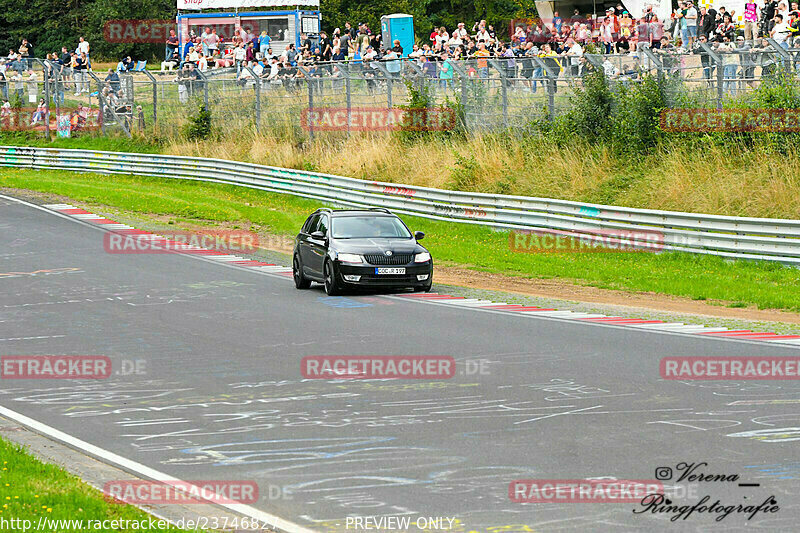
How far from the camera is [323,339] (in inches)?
587

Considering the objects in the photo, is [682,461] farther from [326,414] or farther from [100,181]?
[100,181]

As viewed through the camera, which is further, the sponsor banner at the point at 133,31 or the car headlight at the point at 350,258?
the sponsor banner at the point at 133,31

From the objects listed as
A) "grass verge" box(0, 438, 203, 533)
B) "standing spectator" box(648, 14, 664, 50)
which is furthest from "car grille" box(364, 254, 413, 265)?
"standing spectator" box(648, 14, 664, 50)

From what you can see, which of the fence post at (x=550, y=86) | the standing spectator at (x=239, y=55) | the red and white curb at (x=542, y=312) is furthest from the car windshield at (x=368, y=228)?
the standing spectator at (x=239, y=55)

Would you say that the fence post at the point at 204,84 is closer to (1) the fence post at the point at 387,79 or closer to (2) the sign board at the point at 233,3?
(2) the sign board at the point at 233,3

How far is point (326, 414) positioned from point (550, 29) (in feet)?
84.4

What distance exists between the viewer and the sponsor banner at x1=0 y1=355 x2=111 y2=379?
42.7 ft

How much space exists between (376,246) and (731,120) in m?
9.78

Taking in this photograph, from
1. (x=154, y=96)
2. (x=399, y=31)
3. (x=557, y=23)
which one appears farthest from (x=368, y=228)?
(x=399, y=31)

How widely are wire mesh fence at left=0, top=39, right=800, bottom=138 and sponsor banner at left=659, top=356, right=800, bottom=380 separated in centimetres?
1262

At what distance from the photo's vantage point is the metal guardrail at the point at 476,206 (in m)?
21.0

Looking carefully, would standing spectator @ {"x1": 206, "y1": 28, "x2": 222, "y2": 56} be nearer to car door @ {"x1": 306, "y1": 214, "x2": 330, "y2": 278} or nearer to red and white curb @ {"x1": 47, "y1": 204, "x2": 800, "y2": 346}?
red and white curb @ {"x1": 47, "y1": 204, "x2": 800, "y2": 346}

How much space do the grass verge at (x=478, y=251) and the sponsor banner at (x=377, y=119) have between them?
3106 millimetres

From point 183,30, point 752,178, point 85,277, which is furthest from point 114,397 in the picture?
point 183,30
